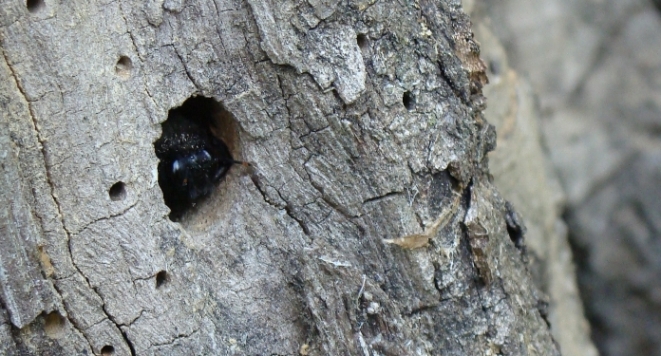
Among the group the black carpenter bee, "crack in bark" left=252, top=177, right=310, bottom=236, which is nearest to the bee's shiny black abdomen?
the black carpenter bee

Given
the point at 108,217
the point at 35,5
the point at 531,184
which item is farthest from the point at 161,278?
the point at 531,184

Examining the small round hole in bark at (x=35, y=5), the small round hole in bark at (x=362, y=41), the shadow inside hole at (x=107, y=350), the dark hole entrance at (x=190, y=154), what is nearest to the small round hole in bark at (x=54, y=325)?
the shadow inside hole at (x=107, y=350)

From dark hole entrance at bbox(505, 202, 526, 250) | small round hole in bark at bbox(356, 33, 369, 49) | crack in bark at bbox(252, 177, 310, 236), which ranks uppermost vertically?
small round hole in bark at bbox(356, 33, 369, 49)

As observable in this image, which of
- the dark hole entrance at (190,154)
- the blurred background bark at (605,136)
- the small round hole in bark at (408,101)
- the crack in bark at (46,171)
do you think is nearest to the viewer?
the crack in bark at (46,171)

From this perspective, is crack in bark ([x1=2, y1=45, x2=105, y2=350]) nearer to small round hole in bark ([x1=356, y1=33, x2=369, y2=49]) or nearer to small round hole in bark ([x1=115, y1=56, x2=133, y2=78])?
small round hole in bark ([x1=115, y1=56, x2=133, y2=78])

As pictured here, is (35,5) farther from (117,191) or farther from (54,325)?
(54,325)

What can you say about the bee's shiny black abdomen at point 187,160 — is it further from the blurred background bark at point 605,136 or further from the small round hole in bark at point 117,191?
the blurred background bark at point 605,136
